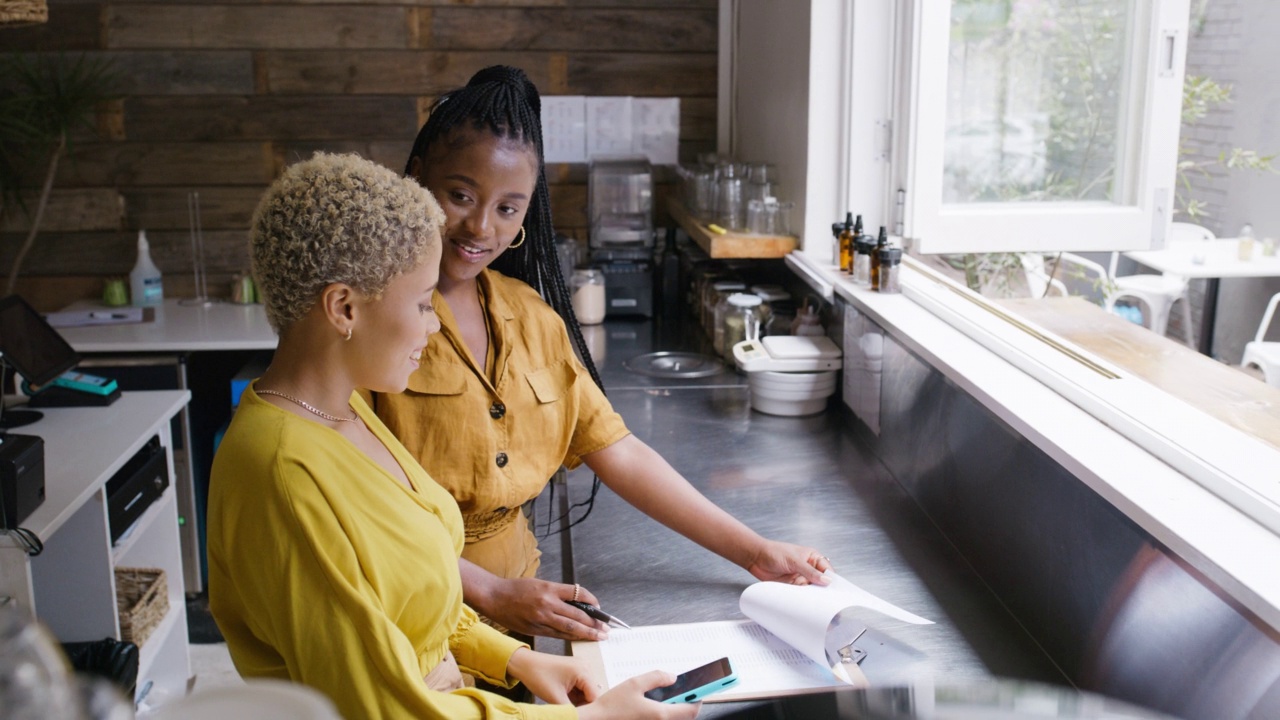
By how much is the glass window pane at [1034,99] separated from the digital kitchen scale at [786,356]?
1.45 feet

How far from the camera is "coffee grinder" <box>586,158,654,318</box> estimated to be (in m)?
3.79

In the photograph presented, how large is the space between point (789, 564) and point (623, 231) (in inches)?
96.2

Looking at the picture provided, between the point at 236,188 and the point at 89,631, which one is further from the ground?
the point at 236,188

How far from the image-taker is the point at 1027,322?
2131 millimetres

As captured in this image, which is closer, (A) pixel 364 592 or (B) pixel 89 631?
(A) pixel 364 592

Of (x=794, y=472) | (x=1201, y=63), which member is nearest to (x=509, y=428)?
(x=794, y=472)

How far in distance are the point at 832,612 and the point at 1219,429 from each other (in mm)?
585

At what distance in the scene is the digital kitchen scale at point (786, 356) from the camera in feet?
8.36

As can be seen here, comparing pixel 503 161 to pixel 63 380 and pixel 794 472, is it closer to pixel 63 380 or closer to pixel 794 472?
pixel 794 472

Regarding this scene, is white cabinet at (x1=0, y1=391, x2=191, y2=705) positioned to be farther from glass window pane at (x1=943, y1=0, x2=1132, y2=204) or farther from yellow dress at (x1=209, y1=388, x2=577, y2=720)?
glass window pane at (x1=943, y1=0, x2=1132, y2=204)

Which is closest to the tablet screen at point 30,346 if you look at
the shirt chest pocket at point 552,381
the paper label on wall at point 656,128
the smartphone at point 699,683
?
the shirt chest pocket at point 552,381

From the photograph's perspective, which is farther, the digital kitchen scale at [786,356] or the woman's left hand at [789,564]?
the digital kitchen scale at [786,356]

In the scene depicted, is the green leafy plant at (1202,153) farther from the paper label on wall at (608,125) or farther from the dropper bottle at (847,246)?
the paper label on wall at (608,125)

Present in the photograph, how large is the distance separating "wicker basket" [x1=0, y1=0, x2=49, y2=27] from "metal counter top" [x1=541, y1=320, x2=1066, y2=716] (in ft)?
4.50
